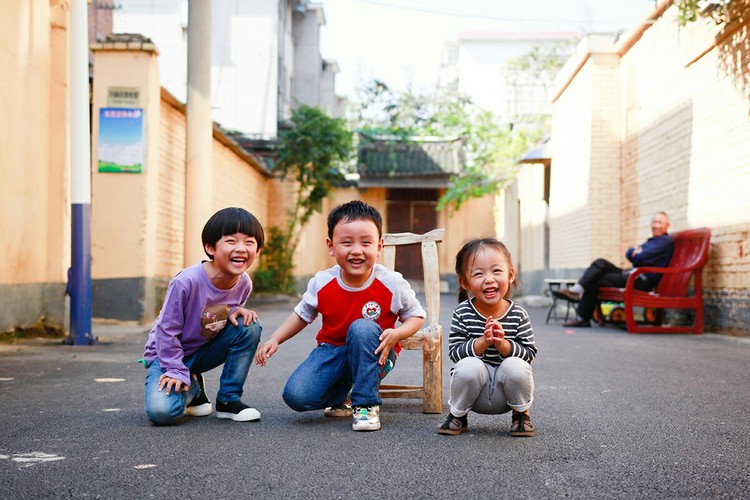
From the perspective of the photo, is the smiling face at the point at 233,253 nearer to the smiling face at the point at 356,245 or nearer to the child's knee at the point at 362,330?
the smiling face at the point at 356,245

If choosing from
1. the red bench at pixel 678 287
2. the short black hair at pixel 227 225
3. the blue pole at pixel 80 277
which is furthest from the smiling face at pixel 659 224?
the short black hair at pixel 227 225

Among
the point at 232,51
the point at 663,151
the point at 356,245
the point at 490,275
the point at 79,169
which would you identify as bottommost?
the point at 490,275

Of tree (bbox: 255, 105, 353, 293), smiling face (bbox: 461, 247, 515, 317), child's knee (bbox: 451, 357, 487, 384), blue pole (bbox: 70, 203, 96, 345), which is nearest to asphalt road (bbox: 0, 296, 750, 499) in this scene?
child's knee (bbox: 451, 357, 487, 384)

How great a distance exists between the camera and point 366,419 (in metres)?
3.51

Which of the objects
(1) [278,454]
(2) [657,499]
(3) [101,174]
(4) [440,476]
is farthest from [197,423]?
(3) [101,174]

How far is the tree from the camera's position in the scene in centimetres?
1842

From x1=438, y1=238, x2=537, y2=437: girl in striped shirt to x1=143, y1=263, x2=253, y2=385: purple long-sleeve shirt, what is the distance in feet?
3.56

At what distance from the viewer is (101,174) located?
9508mm

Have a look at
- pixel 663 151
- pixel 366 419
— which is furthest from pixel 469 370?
pixel 663 151

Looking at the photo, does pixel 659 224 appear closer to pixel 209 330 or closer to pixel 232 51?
pixel 209 330

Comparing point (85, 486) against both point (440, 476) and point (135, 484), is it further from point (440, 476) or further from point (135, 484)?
point (440, 476)

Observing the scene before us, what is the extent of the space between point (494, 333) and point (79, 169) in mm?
5076

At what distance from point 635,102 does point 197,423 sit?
1090 centimetres

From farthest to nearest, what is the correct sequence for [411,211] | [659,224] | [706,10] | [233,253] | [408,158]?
[411,211] < [408,158] < [659,224] < [706,10] < [233,253]
